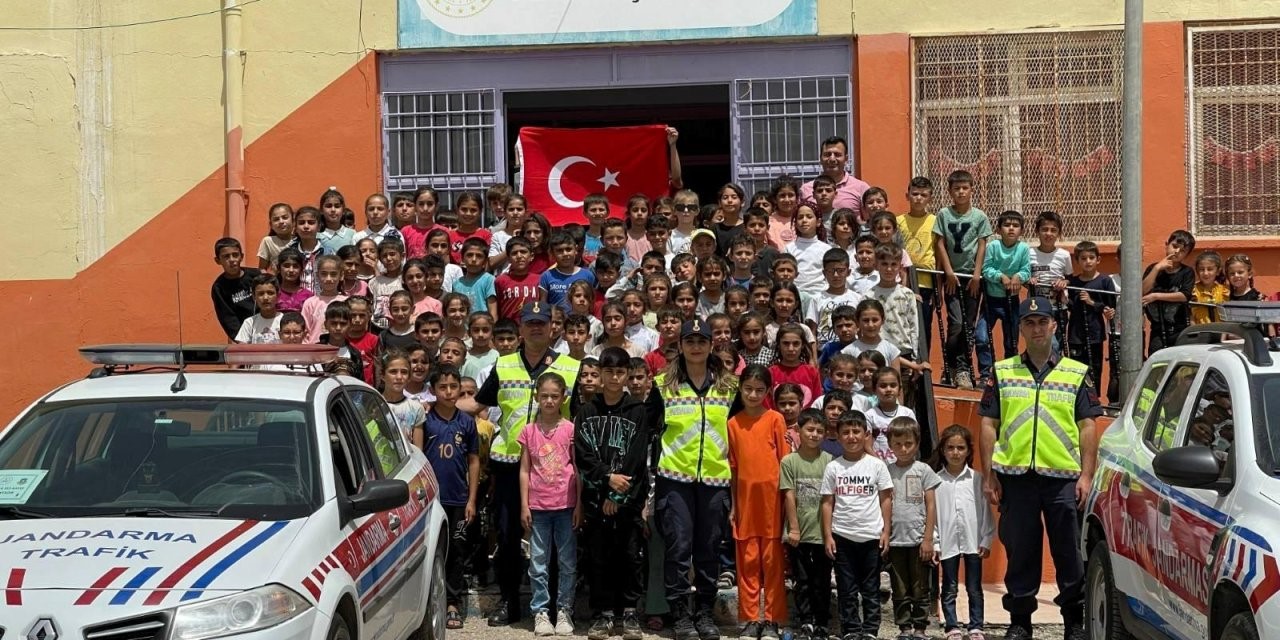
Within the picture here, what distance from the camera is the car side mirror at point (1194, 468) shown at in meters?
5.99

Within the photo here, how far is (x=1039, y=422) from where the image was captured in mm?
9000

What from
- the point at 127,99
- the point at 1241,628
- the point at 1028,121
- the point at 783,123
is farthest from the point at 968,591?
the point at 127,99

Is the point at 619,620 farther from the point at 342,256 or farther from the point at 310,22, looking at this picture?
the point at 310,22

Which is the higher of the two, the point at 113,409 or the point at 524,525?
the point at 113,409

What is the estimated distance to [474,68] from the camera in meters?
14.7

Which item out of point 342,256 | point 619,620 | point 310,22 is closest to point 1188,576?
point 619,620

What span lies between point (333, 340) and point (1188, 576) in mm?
6284

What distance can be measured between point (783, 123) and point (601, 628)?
6.37 m

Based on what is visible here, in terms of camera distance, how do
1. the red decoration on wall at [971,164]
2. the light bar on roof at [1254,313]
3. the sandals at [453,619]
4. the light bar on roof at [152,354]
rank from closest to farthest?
the light bar on roof at [1254,313], the light bar on roof at [152,354], the sandals at [453,619], the red decoration on wall at [971,164]

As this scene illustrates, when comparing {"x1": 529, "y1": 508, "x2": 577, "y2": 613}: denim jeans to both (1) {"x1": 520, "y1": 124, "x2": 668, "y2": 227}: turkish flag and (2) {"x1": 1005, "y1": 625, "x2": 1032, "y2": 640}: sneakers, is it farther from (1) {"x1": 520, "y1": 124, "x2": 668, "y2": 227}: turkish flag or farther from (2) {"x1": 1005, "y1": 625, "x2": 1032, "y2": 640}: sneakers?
(1) {"x1": 520, "y1": 124, "x2": 668, "y2": 227}: turkish flag

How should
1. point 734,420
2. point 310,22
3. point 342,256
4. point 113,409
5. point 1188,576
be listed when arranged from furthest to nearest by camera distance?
point 310,22, point 342,256, point 734,420, point 113,409, point 1188,576

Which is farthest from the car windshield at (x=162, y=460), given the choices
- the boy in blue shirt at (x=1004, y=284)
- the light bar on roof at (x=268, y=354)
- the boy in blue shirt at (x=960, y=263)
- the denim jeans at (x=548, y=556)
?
the boy in blue shirt at (x=1004, y=284)

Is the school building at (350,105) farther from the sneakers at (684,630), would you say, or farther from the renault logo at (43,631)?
the renault logo at (43,631)

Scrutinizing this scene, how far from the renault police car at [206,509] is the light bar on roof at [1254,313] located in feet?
11.9
